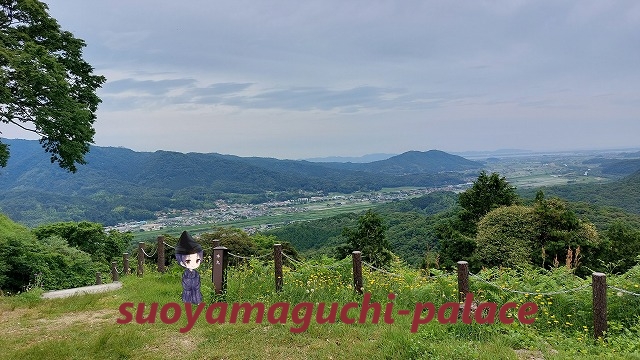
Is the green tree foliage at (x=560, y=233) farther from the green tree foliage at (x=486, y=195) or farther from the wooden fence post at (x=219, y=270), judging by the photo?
the wooden fence post at (x=219, y=270)

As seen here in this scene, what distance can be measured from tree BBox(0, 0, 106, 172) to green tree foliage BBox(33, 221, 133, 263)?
678 centimetres

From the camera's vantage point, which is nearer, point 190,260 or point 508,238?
point 190,260

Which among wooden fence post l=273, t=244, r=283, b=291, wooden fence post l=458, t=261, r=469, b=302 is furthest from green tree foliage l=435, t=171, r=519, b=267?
wooden fence post l=458, t=261, r=469, b=302

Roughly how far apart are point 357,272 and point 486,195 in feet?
67.9

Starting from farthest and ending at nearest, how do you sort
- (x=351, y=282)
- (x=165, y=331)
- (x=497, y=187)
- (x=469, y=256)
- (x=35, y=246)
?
(x=497, y=187)
(x=469, y=256)
(x=35, y=246)
(x=351, y=282)
(x=165, y=331)

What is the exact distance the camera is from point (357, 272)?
6.98 metres

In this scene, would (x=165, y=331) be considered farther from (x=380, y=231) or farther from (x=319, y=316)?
(x=380, y=231)

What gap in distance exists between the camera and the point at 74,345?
527 cm

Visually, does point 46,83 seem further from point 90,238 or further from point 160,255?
point 90,238

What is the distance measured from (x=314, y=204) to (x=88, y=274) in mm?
166169

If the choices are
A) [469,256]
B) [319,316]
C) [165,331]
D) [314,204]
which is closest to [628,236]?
[469,256]

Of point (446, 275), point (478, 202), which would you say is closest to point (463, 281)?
point (446, 275)

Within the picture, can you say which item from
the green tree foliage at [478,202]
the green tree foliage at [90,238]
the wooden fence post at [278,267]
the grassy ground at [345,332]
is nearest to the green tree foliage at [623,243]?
the green tree foliage at [478,202]

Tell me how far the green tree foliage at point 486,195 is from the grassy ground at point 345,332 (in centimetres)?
1904
